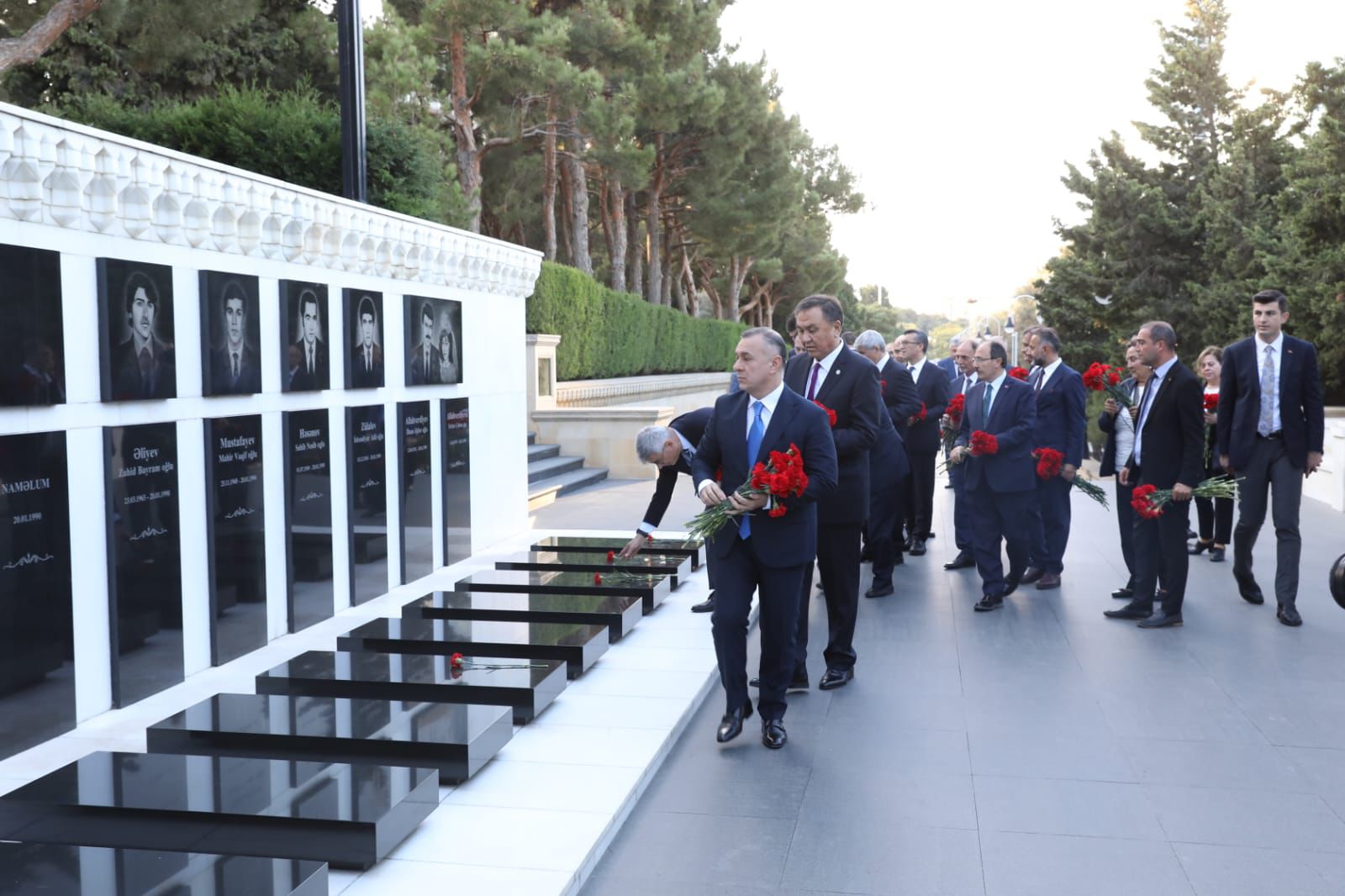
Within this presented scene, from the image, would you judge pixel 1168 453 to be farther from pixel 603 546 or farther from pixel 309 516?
pixel 309 516

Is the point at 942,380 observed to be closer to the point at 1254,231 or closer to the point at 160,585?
the point at 160,585

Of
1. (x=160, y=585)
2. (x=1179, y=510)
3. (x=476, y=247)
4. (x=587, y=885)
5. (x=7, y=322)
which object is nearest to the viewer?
A: (x=587, y=885)

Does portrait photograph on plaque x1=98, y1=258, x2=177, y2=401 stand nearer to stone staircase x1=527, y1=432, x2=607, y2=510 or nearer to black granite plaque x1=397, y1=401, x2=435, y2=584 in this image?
black granite plaque x1=397, y1=401, x2=435, y2=584

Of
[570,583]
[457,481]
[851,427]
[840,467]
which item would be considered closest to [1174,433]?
[851,427]

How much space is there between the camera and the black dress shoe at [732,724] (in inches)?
211

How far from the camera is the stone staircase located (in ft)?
48.4

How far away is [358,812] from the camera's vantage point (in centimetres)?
394

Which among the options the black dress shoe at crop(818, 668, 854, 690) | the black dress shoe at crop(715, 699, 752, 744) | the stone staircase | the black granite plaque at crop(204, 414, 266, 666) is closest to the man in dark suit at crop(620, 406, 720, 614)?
the black dress shoe at crop(715, 699, 752, 744)

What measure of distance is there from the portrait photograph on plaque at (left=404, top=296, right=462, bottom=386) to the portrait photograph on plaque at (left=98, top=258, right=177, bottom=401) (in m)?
2.95

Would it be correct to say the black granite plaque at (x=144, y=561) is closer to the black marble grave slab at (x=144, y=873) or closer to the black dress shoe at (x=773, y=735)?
the black marble grave slab at (x=144, y=873)

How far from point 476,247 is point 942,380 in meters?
4.28

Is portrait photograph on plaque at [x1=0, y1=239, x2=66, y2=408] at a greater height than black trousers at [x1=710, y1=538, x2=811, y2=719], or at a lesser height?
greater

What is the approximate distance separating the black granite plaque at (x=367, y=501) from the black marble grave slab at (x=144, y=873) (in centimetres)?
453

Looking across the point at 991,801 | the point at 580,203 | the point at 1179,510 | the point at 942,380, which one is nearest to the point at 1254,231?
the point at 580,203
